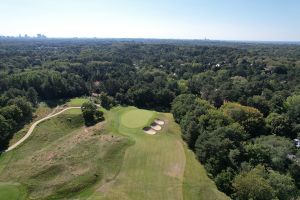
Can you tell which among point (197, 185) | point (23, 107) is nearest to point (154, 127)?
point (197, 185)

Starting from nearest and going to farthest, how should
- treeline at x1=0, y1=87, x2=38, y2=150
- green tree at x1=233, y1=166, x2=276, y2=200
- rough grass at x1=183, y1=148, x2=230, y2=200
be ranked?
green tree at x1=233, y1=166, x2=276, y2=200 < rough grass at x1=183, y1=148, x2=230, y2=200 < treeline at x1=0, y1=87, x2=38, y2=150

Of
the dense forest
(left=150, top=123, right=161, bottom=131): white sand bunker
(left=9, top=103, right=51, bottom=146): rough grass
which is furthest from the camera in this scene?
(left=150, top=123, right=161, bottom=131): white sand bunker

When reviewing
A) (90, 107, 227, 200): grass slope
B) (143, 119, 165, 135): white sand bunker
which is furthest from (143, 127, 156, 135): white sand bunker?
(90, 107, 227, 200): grass slope

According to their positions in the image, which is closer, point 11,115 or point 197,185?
point 197,185

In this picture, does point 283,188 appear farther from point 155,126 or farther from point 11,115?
point 11,115

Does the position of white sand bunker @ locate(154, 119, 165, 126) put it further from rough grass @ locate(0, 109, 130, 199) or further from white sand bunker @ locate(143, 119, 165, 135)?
rough grass @ locate(0, 109, 130, 199)
